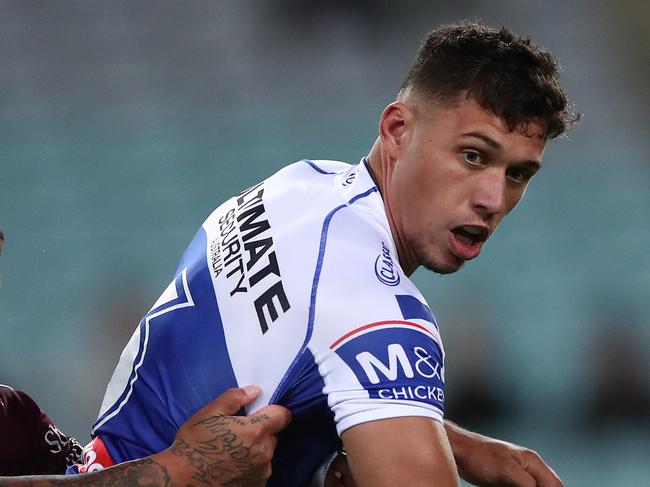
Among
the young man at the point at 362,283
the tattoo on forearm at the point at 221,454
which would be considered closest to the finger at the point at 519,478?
the young man at the point at 362,283

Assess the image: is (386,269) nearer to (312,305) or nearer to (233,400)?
(312,305)

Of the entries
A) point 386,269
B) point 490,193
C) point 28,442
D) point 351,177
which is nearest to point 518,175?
point 490,193

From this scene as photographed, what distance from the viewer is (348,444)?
99.2 inches

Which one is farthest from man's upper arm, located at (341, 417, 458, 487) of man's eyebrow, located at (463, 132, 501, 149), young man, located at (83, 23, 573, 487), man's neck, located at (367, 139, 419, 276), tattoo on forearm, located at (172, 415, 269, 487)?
man's eyebrow, located at (463, 132, 501, 149)

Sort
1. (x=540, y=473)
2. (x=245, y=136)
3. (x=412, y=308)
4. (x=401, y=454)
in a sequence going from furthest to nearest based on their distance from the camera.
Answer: (x=245, y=136) < (x=540, y=473) < (x=412, y=308) < (x=401, y=454)

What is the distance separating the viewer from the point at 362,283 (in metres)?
2.60

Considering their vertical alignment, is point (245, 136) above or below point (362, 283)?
above

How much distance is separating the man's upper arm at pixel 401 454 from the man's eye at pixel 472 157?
30.7 inches

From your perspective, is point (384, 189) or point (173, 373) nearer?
point (173, 373)

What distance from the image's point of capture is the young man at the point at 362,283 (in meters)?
2.51

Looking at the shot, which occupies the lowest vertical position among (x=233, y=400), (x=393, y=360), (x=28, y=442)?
(x=28, y=442)

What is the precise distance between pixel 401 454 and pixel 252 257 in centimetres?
73

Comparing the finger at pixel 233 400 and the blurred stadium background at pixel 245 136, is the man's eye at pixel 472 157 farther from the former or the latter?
the blurred stadium background at pixel 245 136

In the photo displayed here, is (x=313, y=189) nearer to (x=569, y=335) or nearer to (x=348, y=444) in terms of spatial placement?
(x=348, y=444)
